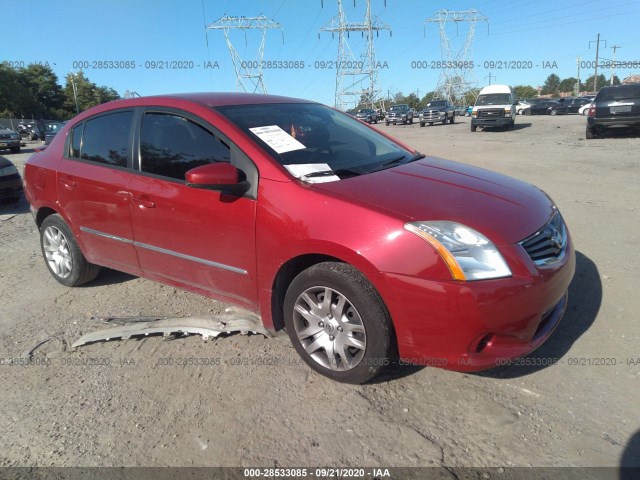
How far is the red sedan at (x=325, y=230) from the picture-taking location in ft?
7.66

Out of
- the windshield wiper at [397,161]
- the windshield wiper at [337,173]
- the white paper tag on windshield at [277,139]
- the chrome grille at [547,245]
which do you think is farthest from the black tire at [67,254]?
the chrome grille at [547,245]

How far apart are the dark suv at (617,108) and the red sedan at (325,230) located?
1461cm

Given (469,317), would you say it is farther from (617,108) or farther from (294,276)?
(617,108)

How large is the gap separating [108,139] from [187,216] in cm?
130

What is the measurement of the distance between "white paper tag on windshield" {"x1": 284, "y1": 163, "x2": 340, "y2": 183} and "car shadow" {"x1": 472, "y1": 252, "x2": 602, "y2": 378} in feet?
4.92

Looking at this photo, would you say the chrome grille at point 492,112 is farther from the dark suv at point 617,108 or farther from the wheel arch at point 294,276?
the wheel arch at point 294,276

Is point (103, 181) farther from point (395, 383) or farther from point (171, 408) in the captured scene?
point (395, 383)

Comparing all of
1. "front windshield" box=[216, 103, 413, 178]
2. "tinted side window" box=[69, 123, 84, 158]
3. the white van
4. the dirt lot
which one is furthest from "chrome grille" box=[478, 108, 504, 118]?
"tinted side window" box=[69, 123, 84, 158]

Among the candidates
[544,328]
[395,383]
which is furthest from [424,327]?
[544,328]

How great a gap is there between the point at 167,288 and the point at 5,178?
590 cm

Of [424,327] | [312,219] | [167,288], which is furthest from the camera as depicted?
[167,288]

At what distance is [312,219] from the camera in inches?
101

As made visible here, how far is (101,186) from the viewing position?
3.67 m

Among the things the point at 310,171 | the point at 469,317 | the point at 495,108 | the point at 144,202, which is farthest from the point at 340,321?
the point at 495,108
